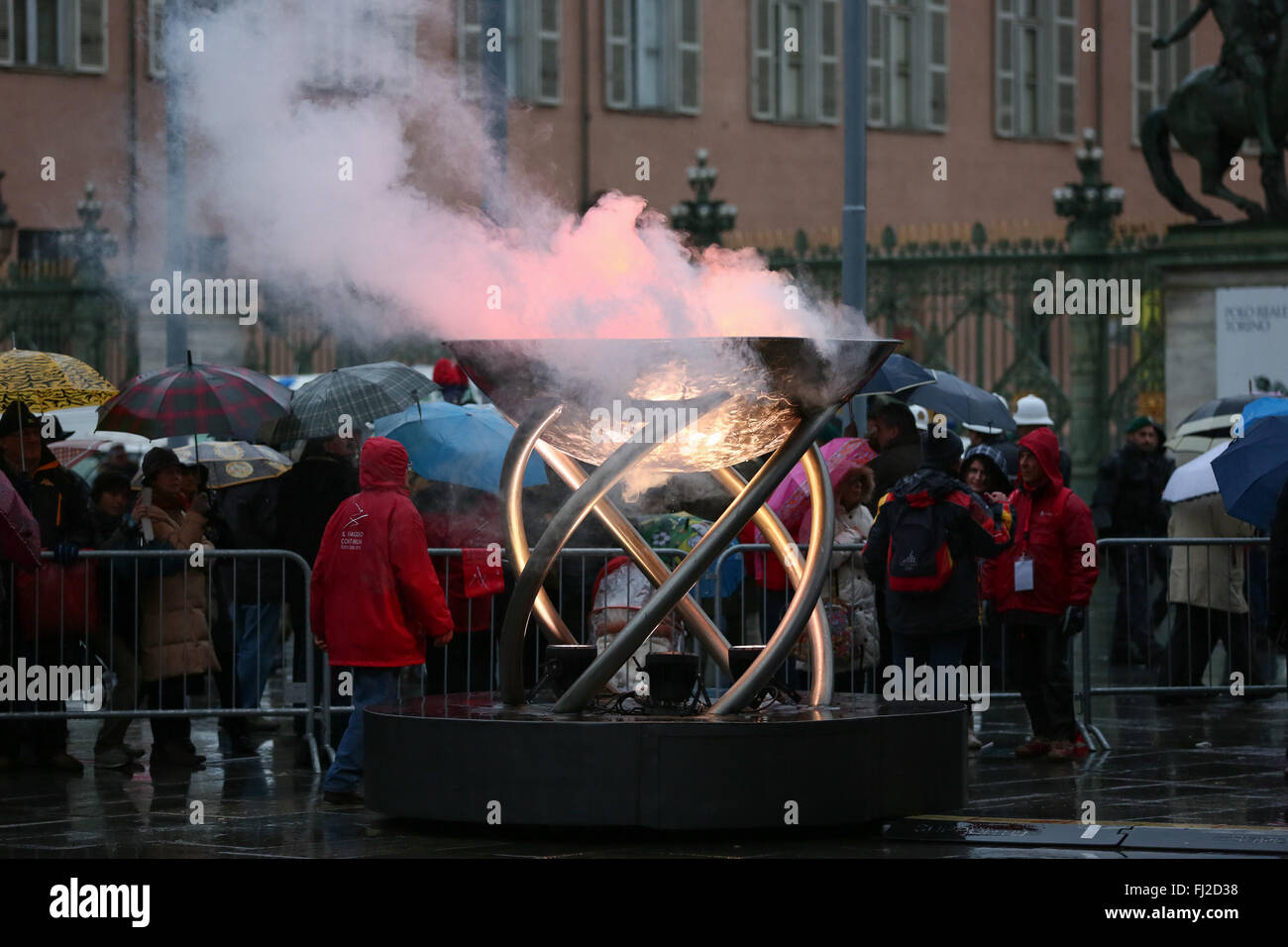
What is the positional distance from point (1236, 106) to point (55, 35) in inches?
705

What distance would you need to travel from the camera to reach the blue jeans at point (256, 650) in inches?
523

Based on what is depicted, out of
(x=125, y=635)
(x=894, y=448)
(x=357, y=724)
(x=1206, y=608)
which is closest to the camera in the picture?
(x=357, y=724)

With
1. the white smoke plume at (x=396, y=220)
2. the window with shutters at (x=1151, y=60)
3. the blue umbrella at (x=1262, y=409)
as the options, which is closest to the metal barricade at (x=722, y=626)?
the blue umbrella at (x=1262, y=409)

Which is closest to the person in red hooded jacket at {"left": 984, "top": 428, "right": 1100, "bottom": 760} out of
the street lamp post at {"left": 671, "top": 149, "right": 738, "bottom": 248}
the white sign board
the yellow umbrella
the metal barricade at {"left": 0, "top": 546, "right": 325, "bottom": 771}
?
the metal barricade at {"left": 0, "top": 546, "right": 325, "bottom": 771}

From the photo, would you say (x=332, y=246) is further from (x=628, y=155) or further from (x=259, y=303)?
(x=628, y=155)

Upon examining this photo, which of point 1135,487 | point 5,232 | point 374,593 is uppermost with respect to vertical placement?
point 5,232

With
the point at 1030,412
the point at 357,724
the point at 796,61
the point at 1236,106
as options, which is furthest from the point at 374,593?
the point at 796,61

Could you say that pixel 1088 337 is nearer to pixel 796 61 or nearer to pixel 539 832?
pixel 796 61

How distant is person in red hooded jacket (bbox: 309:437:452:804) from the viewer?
10.6 meters

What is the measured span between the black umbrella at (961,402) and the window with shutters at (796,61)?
24821mm

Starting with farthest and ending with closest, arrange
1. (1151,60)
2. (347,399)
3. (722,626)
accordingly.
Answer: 1. (1151,60)
2. (347,399)
3. (722,626)

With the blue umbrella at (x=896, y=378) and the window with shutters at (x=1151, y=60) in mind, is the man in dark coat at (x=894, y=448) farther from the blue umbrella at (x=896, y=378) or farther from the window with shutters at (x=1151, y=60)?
the window with shutters at (x=1151, y=60)

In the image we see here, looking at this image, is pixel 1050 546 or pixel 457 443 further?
pixel 457 443

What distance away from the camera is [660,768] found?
906 centimetres
